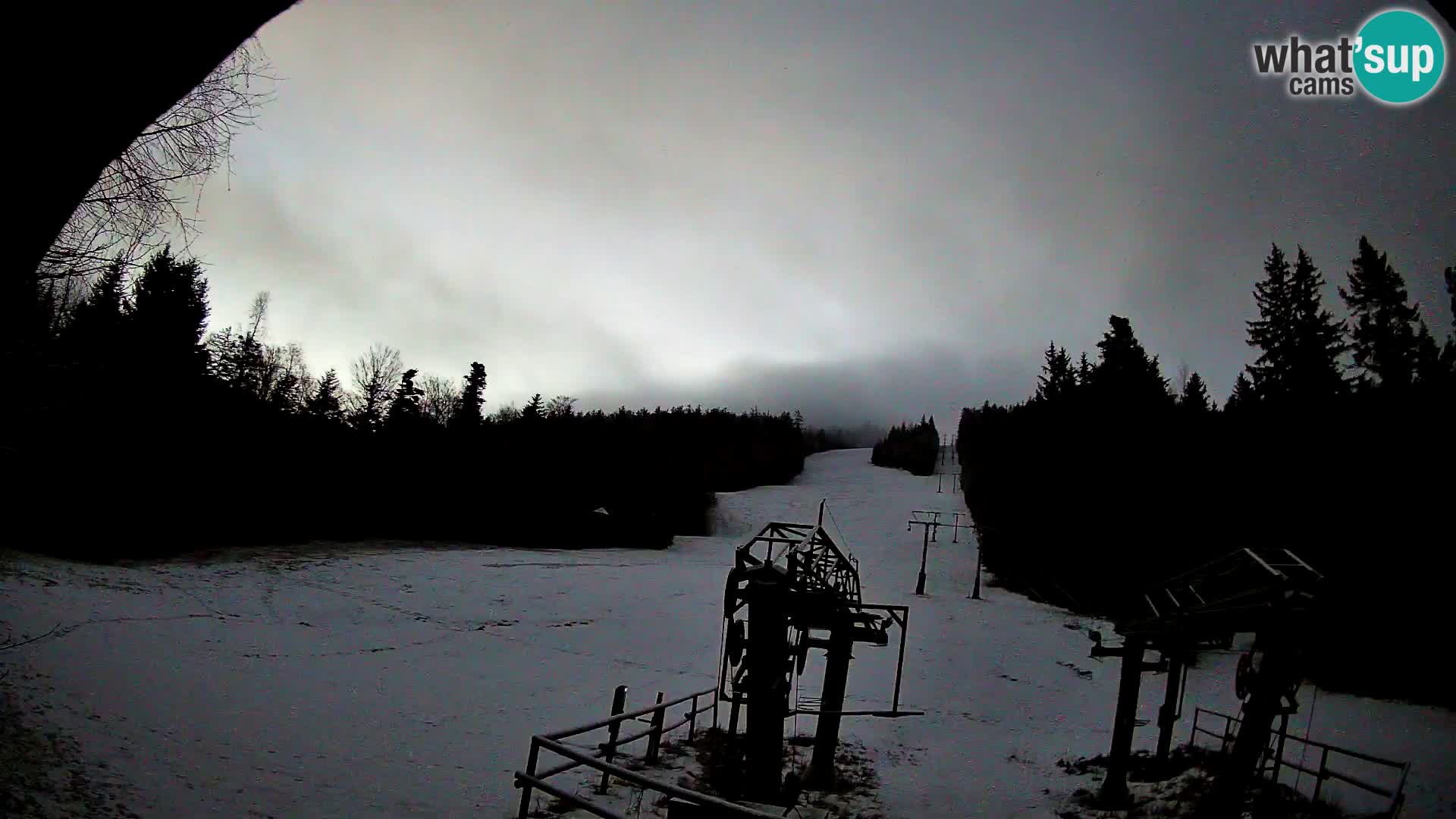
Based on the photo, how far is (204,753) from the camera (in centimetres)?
1023

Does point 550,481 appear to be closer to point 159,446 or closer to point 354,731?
point 159,446

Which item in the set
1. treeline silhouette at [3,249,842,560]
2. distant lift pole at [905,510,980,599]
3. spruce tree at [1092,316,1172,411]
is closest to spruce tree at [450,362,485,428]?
treeline silhouette at [3,249,842,560]

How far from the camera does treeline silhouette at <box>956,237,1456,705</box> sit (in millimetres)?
16797

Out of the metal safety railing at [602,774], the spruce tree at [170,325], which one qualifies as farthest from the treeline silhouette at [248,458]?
the metal safety railing at [602,774]

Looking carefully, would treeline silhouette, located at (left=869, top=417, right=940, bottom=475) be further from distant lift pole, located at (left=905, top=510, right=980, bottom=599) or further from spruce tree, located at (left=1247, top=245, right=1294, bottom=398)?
spruce tree, located at (left=1247, top=245, right=1294, bottom=398)

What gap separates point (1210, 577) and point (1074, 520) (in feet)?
74.2

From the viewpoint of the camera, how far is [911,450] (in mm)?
93000

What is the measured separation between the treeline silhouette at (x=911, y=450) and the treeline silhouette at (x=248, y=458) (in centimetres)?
3978

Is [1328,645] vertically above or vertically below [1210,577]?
below

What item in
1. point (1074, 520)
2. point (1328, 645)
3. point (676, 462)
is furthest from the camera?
point (676, 462)

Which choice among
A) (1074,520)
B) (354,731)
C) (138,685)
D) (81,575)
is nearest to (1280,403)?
(1074,520)

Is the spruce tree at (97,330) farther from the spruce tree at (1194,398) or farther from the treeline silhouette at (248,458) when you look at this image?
the spruce tree at (1194,398)

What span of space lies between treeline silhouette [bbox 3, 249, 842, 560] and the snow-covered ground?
341cm

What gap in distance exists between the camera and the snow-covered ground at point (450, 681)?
10.5 metres
